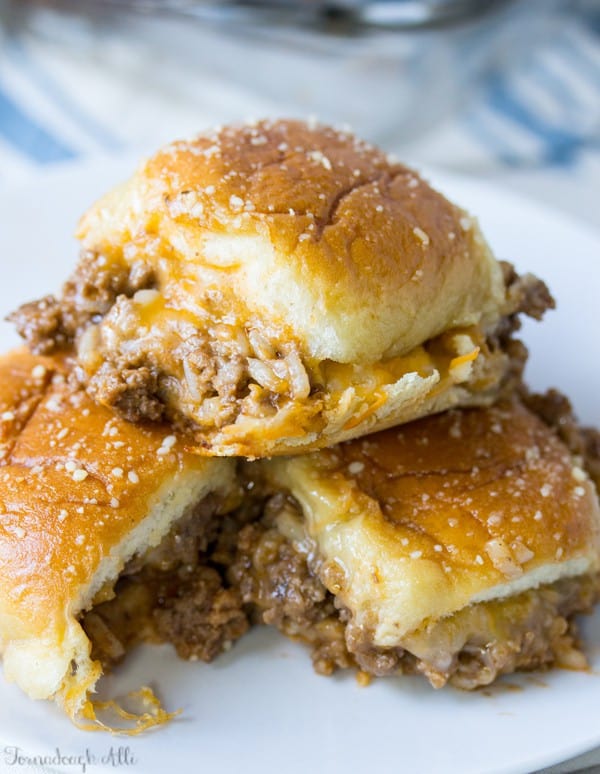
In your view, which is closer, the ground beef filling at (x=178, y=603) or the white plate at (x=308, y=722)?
the white plate at (x=308, y=722)

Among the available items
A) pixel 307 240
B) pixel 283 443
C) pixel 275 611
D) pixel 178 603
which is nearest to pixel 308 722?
pixel 275 611

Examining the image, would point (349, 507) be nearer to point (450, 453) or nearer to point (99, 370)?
point (450, 453)

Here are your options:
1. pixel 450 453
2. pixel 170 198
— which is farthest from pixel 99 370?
pixel 450 453

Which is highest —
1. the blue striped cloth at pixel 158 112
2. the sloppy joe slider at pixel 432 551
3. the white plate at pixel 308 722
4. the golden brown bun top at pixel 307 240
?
the blue striped cloth at pixel 158 112

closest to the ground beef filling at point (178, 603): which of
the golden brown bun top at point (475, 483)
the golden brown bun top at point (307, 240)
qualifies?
the golden brown bun top at point (475, 483)

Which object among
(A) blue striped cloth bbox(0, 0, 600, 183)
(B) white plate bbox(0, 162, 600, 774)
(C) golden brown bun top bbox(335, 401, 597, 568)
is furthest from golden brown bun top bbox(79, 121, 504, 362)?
(A) blue striped cloth bbox(0, 0, 600, 183)

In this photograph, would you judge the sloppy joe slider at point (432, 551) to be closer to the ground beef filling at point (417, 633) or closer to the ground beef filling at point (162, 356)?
the ground beef filling at point (417, 633)

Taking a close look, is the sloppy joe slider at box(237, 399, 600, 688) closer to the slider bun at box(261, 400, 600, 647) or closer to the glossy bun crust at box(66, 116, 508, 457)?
the slider bun at box(261, 400, 600, 647)
